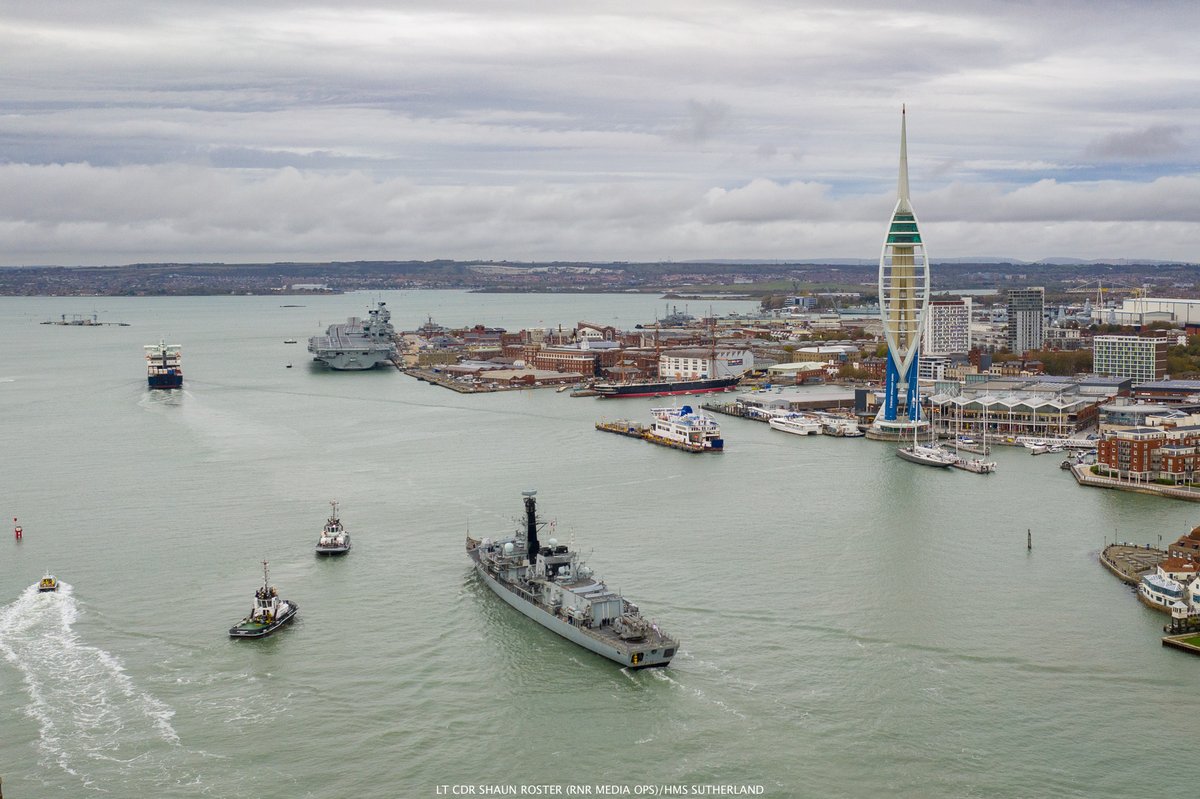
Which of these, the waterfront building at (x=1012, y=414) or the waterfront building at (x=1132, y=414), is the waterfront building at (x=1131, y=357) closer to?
the waterfront building at (x=1012, y=414)

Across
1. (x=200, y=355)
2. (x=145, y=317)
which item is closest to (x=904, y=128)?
(x=200, y=355)

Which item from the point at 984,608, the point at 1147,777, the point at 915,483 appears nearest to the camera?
the point at 1147,777

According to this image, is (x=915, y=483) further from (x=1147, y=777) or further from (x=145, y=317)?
(x=145, y=317)

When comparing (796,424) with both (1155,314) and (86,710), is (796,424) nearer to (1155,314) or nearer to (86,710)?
(86,710)

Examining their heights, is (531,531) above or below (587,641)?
above

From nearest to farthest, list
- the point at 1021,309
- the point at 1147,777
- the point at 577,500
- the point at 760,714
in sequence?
the point at 1147,777
the point at 760,714
the point at 577,500
the point at 1021,309

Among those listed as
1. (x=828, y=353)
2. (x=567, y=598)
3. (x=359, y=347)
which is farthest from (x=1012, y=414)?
(x=359, y=347)
